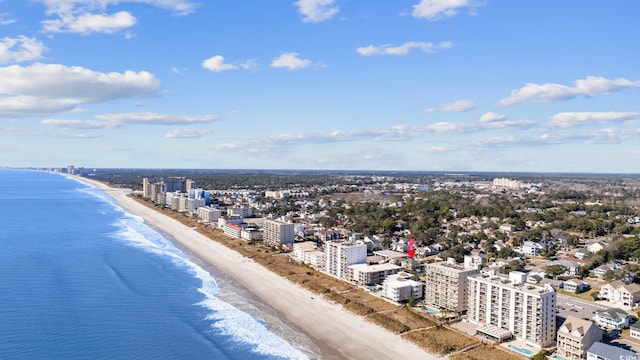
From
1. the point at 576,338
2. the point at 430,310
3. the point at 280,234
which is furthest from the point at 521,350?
the point at 280,234

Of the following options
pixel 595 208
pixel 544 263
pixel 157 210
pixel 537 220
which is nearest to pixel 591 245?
pixel 544 263

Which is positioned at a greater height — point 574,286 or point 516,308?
point 516,308

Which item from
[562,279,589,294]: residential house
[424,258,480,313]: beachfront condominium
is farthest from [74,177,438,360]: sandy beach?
[562,279,589,294]: residential house

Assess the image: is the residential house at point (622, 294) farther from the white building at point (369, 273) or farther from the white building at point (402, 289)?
the white building at point (369, 273)

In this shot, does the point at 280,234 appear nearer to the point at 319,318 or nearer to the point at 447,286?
the point at 319,318

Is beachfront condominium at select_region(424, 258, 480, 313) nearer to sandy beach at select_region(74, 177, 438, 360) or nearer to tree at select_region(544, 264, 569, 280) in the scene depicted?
sandy beach at select_region(74, 177, 438, 360)
